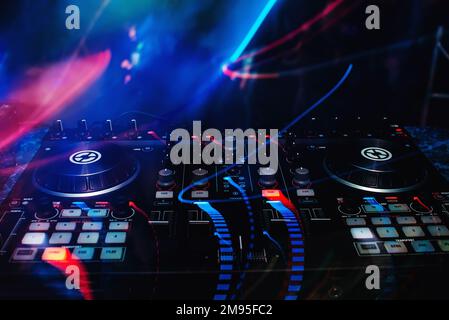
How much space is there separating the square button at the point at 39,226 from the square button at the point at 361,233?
63 centimetres

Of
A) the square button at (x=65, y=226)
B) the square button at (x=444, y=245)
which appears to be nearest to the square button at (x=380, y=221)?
the square button at (x=444, y=245)

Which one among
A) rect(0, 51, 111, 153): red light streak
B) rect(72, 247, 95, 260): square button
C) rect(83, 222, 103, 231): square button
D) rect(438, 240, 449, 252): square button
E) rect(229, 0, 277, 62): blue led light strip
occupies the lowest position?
rect(438, 240, 449, 252): square button

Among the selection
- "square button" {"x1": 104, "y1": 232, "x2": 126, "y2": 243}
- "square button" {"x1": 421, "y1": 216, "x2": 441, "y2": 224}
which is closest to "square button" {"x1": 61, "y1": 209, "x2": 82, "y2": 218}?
"square button" {"x1": 104, "y1": 232, "x2": 126, "y2": 243}

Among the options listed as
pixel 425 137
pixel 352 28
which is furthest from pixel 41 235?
pixel 425 137

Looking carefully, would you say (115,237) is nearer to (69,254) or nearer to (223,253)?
(69,254)

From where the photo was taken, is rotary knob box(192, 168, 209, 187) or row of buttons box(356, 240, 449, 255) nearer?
row of buttons box(356, 240, 449, 255)

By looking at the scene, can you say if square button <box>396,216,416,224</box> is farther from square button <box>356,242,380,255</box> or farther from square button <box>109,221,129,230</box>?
square button <box>109,221,129,230</box>

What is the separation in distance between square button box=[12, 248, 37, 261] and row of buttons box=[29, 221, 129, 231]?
0.06 metres

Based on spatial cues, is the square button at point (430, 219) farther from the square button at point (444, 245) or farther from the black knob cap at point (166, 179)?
the black knob cap at point (166, 179)

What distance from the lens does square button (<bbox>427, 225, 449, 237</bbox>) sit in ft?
3.07

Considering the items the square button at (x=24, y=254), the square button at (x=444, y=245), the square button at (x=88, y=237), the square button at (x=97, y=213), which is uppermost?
the square button at (x=97, y=213)

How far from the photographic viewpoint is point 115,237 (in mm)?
937

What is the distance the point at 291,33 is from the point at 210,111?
0.35m

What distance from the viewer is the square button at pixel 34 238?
3.02 ft
